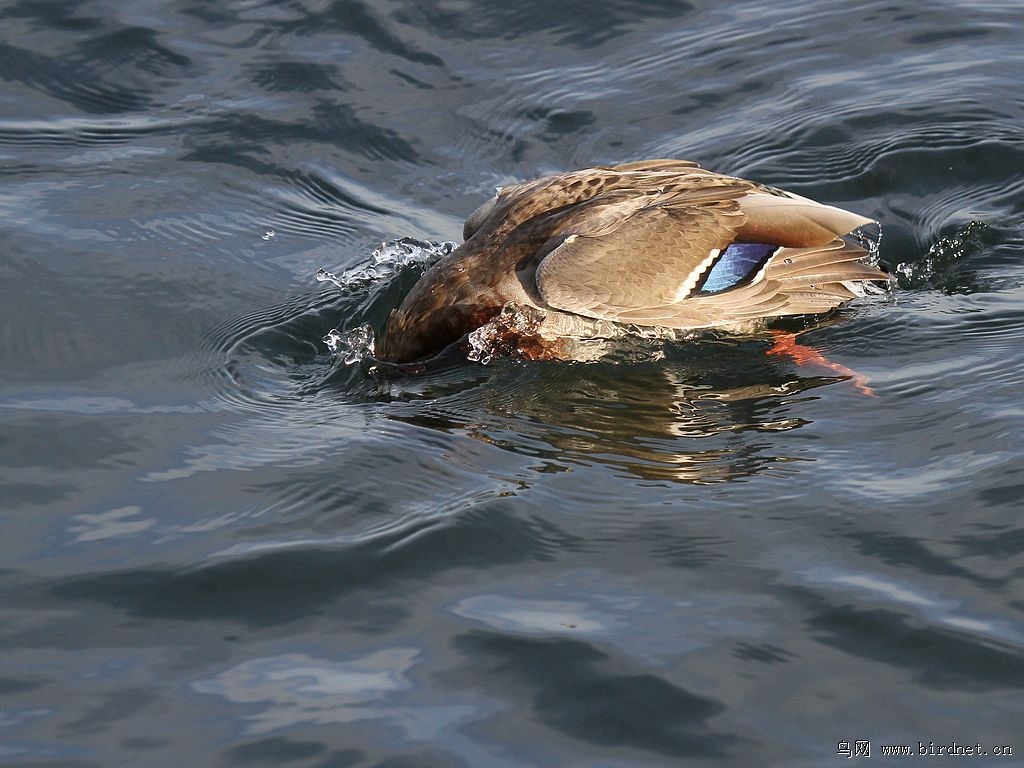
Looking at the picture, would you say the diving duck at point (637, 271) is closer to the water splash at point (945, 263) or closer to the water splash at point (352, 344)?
the water splash at point (352, 344)

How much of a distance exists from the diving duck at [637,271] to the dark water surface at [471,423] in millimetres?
217

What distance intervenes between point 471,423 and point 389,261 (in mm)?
2278

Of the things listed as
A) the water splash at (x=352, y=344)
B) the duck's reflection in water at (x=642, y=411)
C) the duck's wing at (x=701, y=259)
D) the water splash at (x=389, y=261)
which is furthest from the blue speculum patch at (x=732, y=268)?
the water splash at (x=352, y=344)

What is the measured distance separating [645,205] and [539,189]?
2.32 ft

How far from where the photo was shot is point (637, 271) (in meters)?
7.02

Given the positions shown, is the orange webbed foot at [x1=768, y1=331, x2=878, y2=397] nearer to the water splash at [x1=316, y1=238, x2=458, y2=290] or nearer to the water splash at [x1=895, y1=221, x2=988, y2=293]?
the water splash at [x1=895, y1=221, x2=988, y2=293]

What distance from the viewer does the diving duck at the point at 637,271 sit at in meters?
7.00

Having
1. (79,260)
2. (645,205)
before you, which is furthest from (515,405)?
(79,260)

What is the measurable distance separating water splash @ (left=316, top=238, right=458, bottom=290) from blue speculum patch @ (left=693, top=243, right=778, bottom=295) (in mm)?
1767

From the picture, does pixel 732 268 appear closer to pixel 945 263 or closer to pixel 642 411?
pixel 642 411

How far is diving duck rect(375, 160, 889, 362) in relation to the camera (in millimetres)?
7004

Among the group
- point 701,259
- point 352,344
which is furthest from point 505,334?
point 701,259

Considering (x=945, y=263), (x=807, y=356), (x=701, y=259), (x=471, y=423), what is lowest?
(x=471, y=423)

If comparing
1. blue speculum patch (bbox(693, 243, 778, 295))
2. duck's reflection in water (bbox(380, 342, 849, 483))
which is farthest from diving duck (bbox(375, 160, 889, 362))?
duck's reflection in water (bbox(380, 342, 849, 483))
